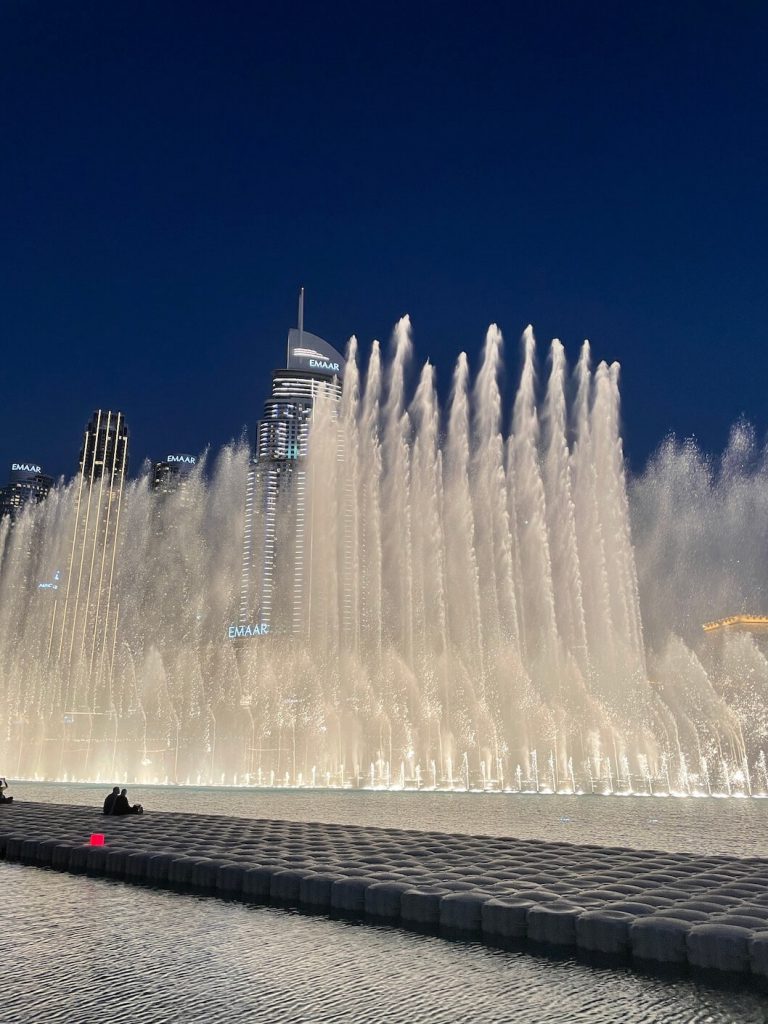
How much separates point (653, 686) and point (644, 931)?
28.6m

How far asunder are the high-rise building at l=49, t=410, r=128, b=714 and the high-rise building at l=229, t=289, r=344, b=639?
406 inches

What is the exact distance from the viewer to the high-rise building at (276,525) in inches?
2552

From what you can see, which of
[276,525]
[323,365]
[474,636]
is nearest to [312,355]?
[323,365]

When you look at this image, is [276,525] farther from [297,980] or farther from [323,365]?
[297,980]

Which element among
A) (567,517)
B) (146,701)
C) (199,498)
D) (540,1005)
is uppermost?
(199,498)

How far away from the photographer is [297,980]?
20.1ft

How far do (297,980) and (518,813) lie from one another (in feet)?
53.2

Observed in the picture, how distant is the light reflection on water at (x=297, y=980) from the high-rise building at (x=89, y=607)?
38869mm

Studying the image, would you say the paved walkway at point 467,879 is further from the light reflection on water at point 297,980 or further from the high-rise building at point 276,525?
the high-rise building at point 276,525

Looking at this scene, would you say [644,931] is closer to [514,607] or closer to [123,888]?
[123,888]

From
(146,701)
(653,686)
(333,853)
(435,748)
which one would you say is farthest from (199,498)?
(333,853)

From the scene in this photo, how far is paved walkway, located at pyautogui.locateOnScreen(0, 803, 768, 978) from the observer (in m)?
6.93

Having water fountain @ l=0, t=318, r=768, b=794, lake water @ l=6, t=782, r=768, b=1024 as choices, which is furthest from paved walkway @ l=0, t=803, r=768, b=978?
water fountain @ l=0, t=318, r=768, b=794

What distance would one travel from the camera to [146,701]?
136ft
